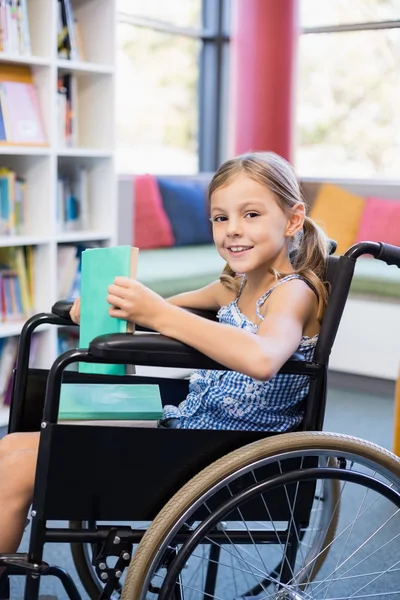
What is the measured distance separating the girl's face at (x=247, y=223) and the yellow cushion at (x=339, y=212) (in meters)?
2.78

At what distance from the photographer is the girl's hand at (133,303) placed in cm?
111

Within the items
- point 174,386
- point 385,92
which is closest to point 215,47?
point 385,92

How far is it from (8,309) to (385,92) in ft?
9.32

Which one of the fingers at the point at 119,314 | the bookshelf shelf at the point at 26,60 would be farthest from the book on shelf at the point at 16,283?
the fingers at the point at 119,314

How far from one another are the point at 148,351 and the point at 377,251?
1.27 feet

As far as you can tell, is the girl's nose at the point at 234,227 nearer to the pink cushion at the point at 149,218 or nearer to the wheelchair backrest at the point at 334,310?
the wheelchair backrest at the point at 334,310

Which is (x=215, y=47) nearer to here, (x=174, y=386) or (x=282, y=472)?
(x=174, y=386)

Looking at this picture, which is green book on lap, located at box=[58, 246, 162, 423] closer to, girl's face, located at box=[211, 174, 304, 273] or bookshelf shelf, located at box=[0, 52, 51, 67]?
girl's face, located at box=[211, 174, 304, 273]

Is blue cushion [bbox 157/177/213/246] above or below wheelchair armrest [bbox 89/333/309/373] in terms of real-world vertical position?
above

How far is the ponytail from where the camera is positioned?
132cm

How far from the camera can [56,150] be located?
9.59ft

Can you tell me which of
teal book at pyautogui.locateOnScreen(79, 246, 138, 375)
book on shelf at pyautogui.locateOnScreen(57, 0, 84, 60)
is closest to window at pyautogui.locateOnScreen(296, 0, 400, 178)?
book on shelf at pyautogui.locateOnScreen(57, 0, 84, 60)

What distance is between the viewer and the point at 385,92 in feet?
15.6

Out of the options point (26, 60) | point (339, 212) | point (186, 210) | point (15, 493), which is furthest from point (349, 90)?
point (15, 493)
